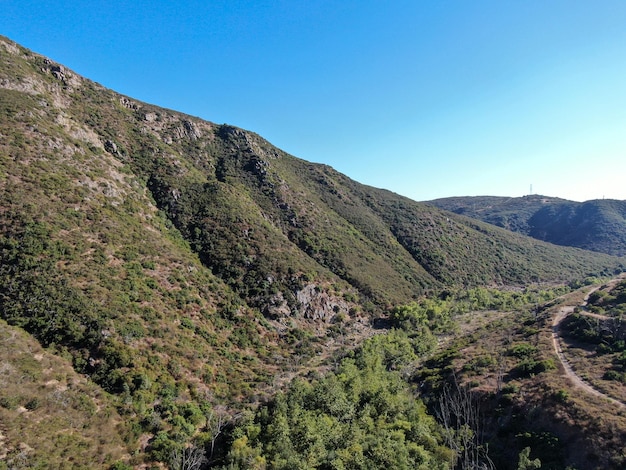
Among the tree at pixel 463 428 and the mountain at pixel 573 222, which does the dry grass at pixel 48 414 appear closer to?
the tree at pixel 463 428

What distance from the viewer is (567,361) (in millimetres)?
39000

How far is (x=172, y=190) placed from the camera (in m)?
67.9

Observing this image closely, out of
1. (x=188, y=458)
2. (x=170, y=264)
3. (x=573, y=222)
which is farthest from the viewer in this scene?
(x=573, y=222)

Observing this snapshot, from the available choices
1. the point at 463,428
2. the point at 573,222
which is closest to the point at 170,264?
the point at 463,428

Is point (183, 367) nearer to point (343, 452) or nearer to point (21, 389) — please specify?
point (21, 389)


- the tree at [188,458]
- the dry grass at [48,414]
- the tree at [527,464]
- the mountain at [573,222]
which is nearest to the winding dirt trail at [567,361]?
the tree at [527,464]

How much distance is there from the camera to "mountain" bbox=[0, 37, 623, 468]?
102 ft

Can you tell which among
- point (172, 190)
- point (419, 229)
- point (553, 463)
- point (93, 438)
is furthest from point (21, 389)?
point (419, 229)

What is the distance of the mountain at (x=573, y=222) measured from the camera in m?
150

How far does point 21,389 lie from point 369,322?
53.3 m

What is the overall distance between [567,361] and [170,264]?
56.4 meters

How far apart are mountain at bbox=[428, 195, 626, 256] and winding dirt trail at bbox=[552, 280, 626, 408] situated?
122m

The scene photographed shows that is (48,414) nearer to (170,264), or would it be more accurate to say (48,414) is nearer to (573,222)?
(170,264)

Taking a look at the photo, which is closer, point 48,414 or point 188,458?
point 48,414
